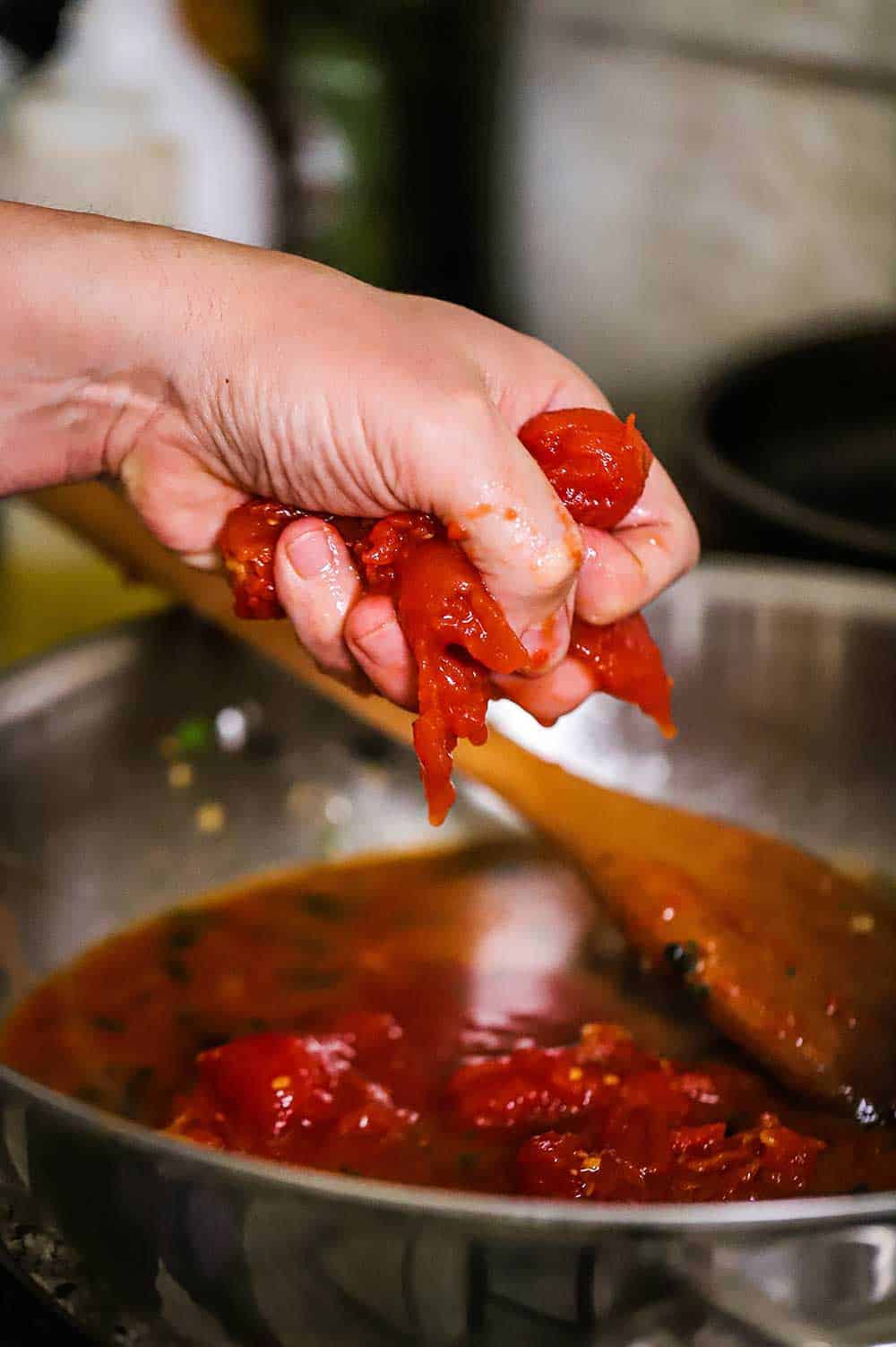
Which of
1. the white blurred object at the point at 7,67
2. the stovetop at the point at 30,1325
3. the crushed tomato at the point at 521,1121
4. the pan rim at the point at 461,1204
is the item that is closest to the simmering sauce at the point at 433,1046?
the crushed tomato at the point at 521,1121

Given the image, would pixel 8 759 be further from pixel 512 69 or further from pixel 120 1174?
pixel 512 69

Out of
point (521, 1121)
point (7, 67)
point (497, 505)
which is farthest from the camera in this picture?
point (7, 67)

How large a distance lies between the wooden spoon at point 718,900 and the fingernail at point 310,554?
0.28 meters

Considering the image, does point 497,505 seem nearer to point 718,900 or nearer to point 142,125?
point 718,900

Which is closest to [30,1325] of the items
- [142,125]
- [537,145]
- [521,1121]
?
[521,1121]

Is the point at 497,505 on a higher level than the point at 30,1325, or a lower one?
higher

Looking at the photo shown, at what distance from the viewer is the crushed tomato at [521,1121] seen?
85 cm

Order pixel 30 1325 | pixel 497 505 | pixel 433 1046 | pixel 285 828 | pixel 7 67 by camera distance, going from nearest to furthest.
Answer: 1. pixel 497 505
2. pixel 30 1325
3. pixel 433 1046
4. pixel 285 828
5. pixel 7 67

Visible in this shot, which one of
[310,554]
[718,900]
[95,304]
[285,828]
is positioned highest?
[95,304]

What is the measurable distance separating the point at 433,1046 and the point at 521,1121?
0.41ft

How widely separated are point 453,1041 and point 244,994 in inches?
6.6

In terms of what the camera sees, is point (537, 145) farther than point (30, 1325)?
Yes

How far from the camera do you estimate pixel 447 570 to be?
72cm

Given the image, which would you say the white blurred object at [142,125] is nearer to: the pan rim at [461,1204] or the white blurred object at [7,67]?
the white blurred object at [7,67]
